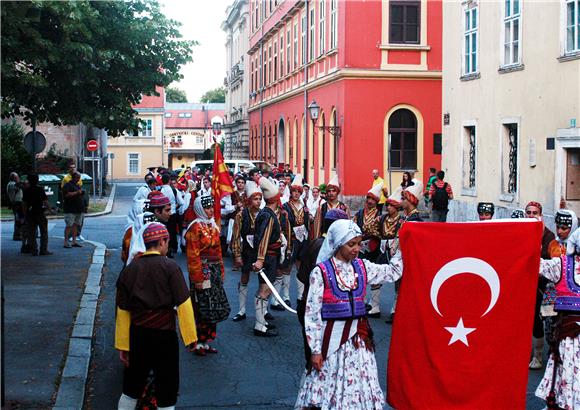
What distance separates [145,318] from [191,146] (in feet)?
390

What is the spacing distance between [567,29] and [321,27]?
64.4 ft

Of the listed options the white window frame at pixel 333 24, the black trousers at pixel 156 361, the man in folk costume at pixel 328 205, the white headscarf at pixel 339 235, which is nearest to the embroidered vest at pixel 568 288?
the white headscarf at pixel 339 235

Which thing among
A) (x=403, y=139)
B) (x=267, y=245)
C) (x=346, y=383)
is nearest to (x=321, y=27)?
(x=403, y=139)

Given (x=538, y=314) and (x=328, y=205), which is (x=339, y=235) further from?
(x=328, y=205)

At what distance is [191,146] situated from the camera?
125 metres

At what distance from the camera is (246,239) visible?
12.0m

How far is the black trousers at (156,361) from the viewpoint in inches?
273

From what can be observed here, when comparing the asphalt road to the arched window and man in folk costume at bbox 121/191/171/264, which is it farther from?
the arched window

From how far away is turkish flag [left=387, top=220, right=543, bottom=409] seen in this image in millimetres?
6680

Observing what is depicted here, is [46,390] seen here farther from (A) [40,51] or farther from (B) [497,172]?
(B) [497,172]

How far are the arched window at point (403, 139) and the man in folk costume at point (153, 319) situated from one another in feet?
88.7

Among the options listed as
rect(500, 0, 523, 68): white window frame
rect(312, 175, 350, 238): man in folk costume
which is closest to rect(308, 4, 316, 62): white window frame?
rect(500, 0, 523, 68): white window frame

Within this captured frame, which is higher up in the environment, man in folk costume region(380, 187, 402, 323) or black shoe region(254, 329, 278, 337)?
man in folk costume region(380, 187, 402, 323)

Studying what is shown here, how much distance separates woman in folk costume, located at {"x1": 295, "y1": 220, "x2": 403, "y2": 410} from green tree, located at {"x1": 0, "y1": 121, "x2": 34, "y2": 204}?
33.0 m
